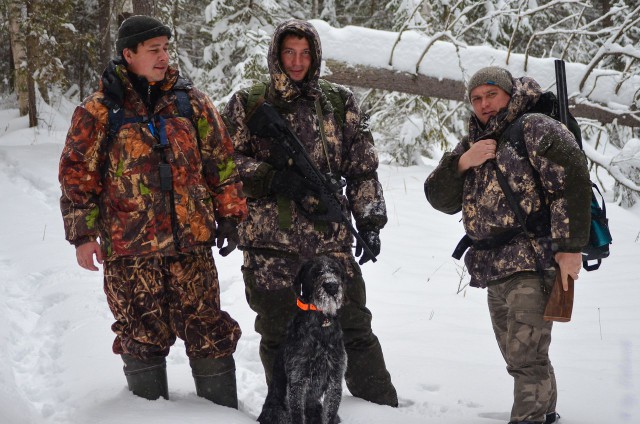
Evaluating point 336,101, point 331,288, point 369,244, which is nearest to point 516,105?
point 336,101

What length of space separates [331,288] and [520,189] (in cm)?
133

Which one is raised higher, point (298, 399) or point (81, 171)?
point (81, 171)

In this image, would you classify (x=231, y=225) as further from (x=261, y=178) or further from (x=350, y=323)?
(x=350, y=323)

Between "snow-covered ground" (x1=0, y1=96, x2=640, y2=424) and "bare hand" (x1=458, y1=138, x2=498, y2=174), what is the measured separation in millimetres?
1777

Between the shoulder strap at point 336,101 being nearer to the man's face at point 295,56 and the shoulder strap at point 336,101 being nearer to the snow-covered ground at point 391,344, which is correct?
the man's face at point 295,56

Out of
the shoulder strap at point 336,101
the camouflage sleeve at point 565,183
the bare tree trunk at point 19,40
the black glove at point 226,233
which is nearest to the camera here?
the camouflage sleeve at point 565,183

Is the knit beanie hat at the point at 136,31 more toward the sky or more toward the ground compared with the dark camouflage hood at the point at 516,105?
more toward the sky

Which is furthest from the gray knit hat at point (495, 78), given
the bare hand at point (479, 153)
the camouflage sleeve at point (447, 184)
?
the camouflage sleeve at point (447, 184)

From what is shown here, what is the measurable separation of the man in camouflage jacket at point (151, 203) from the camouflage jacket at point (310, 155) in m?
0.29

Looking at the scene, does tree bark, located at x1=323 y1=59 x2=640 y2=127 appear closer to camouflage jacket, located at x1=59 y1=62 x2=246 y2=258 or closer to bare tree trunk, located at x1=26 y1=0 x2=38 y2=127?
camouflage jacket, located at x1=59 y1=62 x2=246 y2=258

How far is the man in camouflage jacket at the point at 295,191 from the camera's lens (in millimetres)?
3898

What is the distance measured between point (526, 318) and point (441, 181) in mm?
1042

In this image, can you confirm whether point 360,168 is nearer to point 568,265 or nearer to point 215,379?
point 568,265

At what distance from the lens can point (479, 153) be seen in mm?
3740
